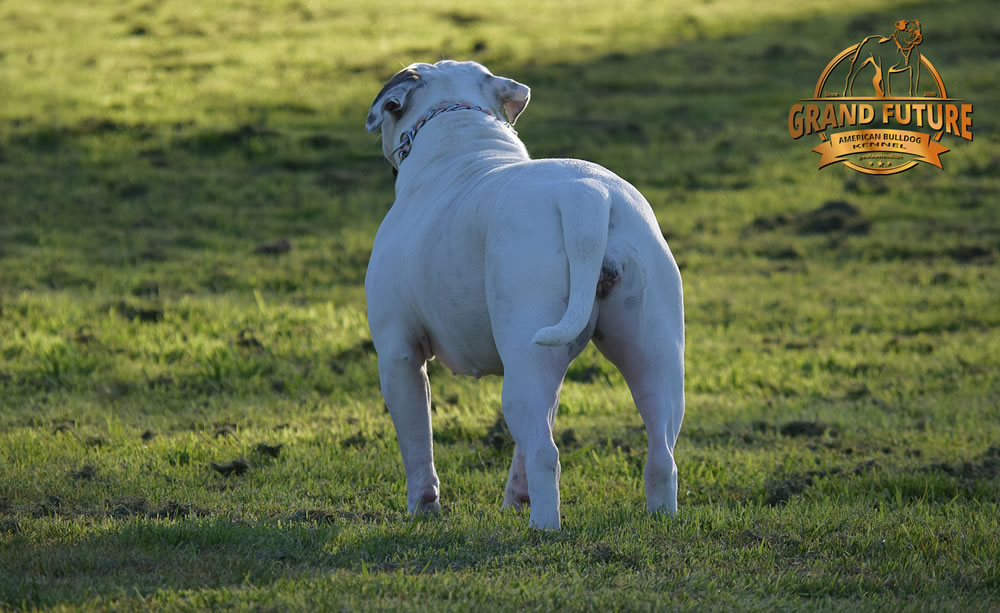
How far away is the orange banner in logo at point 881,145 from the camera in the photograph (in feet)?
62.1

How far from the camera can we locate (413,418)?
602 cm

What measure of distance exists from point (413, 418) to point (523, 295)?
147 cm

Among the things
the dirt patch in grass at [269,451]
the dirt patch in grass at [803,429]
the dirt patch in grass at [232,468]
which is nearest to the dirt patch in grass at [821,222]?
the dirt patch in grass at [803,429]

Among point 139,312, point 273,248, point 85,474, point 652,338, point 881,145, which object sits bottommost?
point 85,474

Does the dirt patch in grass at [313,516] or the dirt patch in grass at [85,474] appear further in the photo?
the dirt patch in grass at [85,474]

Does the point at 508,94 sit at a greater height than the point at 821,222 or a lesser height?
greater

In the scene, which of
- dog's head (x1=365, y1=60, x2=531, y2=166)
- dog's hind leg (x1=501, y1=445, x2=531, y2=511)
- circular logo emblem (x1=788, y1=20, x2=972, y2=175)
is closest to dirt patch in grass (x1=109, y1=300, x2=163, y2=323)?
dog's head (x1=365, y1=60, x2=531, y2=166)

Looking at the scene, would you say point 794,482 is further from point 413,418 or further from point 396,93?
point 396,93

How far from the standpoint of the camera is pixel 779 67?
87.7ft

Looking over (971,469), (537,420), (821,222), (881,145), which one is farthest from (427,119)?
(881,145)

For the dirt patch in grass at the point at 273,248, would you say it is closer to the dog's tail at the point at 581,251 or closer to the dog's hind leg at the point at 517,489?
the dog's hind leg at the point at 517,489

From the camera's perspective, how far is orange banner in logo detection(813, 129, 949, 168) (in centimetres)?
1894

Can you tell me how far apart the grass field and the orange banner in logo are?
50 centimetres

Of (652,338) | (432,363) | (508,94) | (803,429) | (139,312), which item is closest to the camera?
(652,338)
